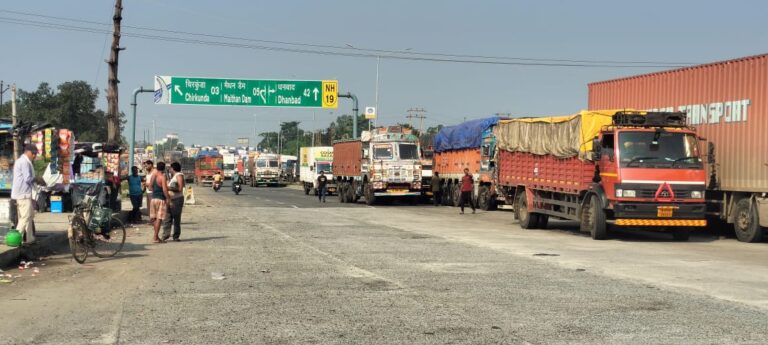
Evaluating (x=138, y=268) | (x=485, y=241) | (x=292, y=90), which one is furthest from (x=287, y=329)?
(x=292, y=90)

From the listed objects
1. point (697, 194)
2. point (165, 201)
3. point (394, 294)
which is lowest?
point (394, 294)

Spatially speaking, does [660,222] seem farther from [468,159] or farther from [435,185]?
[435,185]

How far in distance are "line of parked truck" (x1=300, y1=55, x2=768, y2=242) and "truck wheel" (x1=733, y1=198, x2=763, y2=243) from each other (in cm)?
2

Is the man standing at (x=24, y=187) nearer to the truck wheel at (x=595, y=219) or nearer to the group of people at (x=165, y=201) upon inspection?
the group of people at (x=165, y=201)

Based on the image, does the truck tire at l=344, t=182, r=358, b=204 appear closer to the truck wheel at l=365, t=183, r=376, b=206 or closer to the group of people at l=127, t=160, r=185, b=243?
the truck wheel at l=365, t=183, r=376, b=206

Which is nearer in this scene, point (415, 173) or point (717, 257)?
point (717, 257)

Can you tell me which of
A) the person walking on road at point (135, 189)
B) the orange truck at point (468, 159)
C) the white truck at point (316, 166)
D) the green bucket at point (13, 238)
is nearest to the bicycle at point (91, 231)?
the green bucket at point (13, 238)

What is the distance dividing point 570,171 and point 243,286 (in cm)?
1099

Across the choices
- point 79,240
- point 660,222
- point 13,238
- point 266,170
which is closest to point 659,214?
point 660,222

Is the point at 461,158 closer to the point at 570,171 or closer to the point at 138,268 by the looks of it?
the point at 570,171

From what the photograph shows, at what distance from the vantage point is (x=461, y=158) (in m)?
33.9

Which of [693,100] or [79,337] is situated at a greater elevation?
[693,100]

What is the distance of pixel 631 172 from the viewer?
54.0 feet

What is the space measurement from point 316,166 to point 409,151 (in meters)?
14.1
